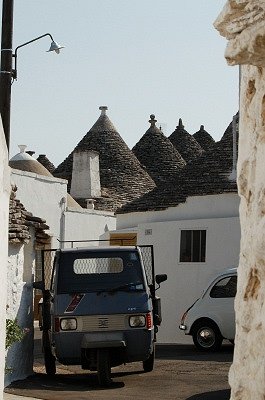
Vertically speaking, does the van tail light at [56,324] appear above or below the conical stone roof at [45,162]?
below

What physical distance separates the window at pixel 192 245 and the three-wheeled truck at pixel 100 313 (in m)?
11.4

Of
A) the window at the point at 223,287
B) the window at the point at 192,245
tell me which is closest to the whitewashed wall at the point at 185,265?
the window at the point at 192,245

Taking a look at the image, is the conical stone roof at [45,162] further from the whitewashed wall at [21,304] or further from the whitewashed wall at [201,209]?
the whitewashed wall at [21,304]

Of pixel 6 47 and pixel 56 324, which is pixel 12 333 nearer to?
pixel 56 324

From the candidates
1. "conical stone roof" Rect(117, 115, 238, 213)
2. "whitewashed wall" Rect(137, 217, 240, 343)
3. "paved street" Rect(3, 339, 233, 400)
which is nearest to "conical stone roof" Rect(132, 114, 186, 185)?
"conical stone roof" Rect(117, 115, 238, 213)

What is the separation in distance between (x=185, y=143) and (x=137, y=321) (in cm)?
3859

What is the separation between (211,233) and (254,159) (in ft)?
75.0

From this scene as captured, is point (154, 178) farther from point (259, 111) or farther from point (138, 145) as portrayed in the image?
point (259, 111)

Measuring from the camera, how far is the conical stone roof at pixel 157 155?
47.2 metres

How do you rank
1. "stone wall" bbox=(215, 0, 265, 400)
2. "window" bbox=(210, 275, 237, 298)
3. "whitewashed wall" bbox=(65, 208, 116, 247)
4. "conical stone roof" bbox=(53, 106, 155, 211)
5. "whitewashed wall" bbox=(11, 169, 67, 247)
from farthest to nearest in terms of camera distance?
"conical stone roof" bbox=(53, 106, 155, 211) → "whitewashed wall" bbox=(65, 208, 116, 247) → "whitewashed wall" bbox=(11, 169, 67, 247) → "window" bbox=(210, 275, 237, 298) → "stone wall" bbox=(215, 0, 265, 400)

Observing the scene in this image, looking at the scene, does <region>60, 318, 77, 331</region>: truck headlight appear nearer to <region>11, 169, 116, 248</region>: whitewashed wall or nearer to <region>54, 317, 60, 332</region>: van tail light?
<region>54, 317, 60, 332</region>: van tail light

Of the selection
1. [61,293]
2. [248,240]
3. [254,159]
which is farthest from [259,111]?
[61,293]

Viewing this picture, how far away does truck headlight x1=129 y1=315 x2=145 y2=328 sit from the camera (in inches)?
614

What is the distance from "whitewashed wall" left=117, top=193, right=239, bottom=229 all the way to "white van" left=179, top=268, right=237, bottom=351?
523 centimetres
